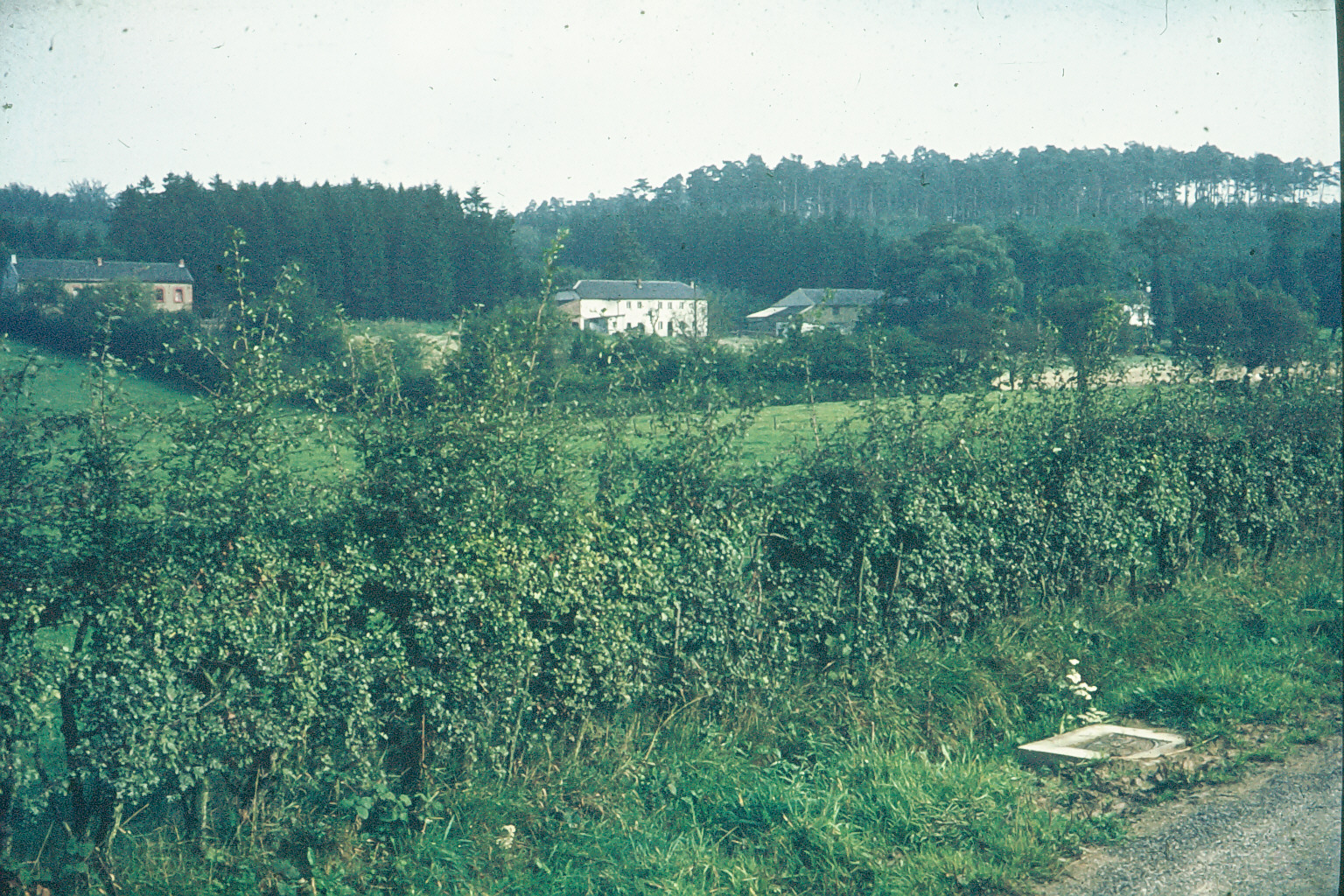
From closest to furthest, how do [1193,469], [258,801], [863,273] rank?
[258,801], [1193,469], [863,273]

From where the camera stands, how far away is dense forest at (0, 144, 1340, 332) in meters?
6.18

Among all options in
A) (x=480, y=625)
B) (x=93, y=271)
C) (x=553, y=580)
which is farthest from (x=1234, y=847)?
(x=93, y=271)

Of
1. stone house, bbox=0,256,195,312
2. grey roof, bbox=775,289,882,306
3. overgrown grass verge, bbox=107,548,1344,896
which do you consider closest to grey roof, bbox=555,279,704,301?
grey roof, bbox=775,289,882,306

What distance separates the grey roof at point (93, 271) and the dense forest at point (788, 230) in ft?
0.37

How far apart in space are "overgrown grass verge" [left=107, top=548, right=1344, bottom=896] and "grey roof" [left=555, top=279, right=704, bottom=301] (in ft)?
11.1

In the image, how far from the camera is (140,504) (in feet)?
14.1

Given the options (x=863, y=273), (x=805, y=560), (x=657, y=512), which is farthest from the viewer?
(x=863, y=273)

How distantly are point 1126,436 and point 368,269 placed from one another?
22.4 feet

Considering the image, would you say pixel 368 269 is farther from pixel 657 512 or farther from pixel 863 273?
pixel 863 273

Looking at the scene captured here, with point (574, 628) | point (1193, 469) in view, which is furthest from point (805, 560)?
point (1193, 469)

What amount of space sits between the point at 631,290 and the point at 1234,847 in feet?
18.8

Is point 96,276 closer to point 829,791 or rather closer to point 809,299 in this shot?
point 829,791

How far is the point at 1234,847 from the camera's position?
14.2ft

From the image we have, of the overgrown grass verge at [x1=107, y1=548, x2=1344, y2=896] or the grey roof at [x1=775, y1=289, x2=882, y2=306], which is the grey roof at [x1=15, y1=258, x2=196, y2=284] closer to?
the overgrown grass verge at [x1=107, y1=548, x2=1344, y2=896]
